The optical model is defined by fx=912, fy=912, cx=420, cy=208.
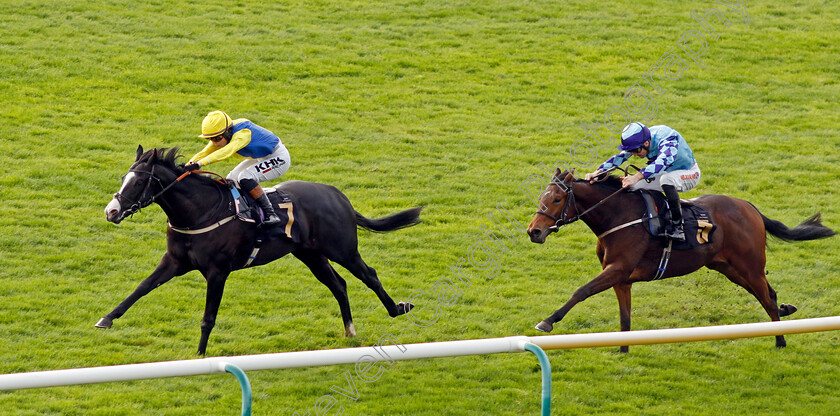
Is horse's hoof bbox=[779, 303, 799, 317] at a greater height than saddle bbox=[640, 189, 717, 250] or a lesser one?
lesser

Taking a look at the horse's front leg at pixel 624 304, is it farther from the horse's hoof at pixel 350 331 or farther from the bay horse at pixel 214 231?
the horse's hoof at pixel 350 331

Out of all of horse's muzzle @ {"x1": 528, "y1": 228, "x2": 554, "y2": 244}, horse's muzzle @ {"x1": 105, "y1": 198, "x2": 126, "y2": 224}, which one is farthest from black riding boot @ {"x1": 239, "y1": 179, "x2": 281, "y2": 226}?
horse's muzzle @ {"x1": 528, "y1": 228, "x2": 554, "y2": 244}

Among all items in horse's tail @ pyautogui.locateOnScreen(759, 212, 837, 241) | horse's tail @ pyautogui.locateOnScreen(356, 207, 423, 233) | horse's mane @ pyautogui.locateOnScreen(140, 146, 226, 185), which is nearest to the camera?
horse's mane @ pyautogui.locateOnScreen(140, 146, 226, 185)

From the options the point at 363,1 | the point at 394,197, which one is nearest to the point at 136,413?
the point at 394,197

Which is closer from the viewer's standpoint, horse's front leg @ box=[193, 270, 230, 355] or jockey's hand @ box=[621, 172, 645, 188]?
horse's front leg @ box=[193, 270, 230, 355]

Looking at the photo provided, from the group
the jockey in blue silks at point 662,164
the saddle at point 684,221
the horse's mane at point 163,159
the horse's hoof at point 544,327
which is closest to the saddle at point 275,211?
the horse's mane at point 163,159

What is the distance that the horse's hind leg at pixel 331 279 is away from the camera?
845 cm

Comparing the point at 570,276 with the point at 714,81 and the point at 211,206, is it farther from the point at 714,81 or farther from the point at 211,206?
the point at 714,81

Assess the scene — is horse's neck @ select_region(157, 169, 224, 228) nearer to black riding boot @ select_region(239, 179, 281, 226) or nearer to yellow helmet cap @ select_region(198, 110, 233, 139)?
black riding boot @ select_region(239, 179, 281, 226)

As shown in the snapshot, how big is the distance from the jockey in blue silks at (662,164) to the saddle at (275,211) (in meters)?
2.65

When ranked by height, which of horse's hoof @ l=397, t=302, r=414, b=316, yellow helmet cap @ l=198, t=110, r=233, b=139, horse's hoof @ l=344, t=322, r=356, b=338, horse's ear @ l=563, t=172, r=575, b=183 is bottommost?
horse's hoof @ l=344, t=322, r=356, b=338

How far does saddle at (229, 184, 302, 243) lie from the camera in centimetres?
785

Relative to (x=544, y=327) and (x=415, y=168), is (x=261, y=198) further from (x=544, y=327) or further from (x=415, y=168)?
(x=415, y=168)

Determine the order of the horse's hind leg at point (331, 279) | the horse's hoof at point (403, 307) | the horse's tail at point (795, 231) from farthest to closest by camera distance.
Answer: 1. the horse's tail at point (795, 231)
2. the horse's hoof at point (403, 307)
3. the horse's hind leg at point (331, 279)
